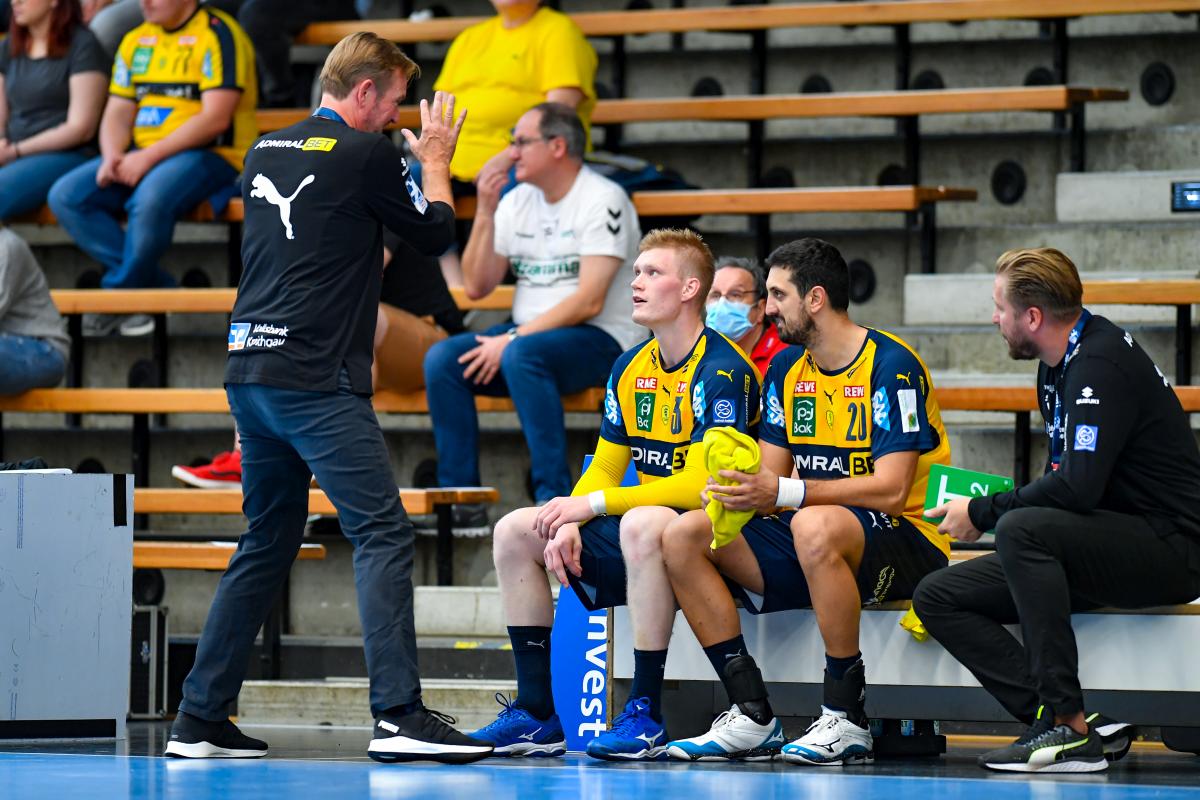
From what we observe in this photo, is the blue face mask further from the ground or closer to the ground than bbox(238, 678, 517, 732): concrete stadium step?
further from the ground

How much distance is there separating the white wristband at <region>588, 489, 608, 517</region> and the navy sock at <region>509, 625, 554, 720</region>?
1.01 feet

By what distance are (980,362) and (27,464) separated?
10.3ft

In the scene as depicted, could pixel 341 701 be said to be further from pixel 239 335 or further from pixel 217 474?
pixel 239 335

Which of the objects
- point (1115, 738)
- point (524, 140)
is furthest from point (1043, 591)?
point (524, 140)

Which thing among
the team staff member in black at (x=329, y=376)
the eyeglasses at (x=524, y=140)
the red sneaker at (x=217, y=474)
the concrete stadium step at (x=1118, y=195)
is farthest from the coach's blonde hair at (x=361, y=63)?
the concrete stadium step at (x=1118, y=195)

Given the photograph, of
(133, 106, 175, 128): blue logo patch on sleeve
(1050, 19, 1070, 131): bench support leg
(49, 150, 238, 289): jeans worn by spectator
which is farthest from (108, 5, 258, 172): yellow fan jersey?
(1050, 19, 1070, 131): bench support leg

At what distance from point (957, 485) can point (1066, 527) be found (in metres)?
0.31

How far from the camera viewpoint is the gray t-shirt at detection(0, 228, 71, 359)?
657 cm

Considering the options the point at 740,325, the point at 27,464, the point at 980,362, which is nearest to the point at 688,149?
the point at 980,362

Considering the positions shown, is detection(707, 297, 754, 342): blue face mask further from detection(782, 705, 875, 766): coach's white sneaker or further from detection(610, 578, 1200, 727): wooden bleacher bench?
detection(782, 705, 875, 766): coach's white sneaker

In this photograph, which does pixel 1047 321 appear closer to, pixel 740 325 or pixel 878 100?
pixel 740 325

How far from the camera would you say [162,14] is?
7.61 m

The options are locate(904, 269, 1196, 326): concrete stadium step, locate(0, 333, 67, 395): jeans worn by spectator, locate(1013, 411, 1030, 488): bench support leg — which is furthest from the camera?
locate(0, 333, 67, 395): jeans worn by spectator

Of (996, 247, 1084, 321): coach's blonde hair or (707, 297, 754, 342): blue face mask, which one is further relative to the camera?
(707, 297, 754, 342): blue face mask
